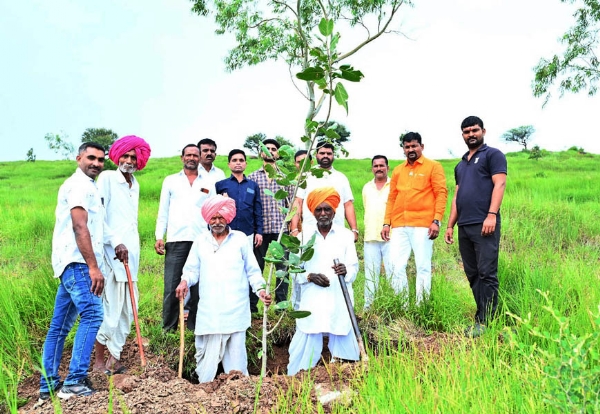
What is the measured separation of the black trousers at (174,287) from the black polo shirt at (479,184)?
2629 mm

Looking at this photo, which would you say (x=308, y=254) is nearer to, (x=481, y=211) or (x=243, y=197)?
(x=481, y=211)

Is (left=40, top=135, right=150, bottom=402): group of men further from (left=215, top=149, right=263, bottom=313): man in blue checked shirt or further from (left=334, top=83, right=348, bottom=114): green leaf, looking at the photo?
(left=334, top=83, right=348, bottom=114): green leaf

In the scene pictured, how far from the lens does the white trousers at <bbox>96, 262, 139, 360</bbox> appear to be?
4.22m

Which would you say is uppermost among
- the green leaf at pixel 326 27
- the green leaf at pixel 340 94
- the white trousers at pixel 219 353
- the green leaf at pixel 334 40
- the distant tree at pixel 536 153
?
the distant tree at pixel 536 153

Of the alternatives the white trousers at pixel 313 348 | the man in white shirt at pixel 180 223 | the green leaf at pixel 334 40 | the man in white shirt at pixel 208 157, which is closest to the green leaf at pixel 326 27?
the green leaf at pixel 334 40

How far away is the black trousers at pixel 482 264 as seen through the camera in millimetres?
4469

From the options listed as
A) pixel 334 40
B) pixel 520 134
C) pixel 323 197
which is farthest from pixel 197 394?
pixel 520 134

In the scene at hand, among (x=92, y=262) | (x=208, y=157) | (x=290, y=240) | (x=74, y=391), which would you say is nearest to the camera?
(x=290, y=240)

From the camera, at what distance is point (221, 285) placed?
4.16m

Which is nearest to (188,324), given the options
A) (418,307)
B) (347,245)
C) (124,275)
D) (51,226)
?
(124,275)

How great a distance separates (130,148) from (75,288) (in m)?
1.32

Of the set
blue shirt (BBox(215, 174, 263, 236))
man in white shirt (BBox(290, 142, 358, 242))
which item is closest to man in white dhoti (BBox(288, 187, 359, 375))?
man in white shirt (BBox(290, 142, 358, 242))

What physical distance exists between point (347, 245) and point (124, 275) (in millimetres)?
1876

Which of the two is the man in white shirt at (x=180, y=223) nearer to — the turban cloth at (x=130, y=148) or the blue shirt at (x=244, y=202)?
the blue shirt at (x=244, y=202)
